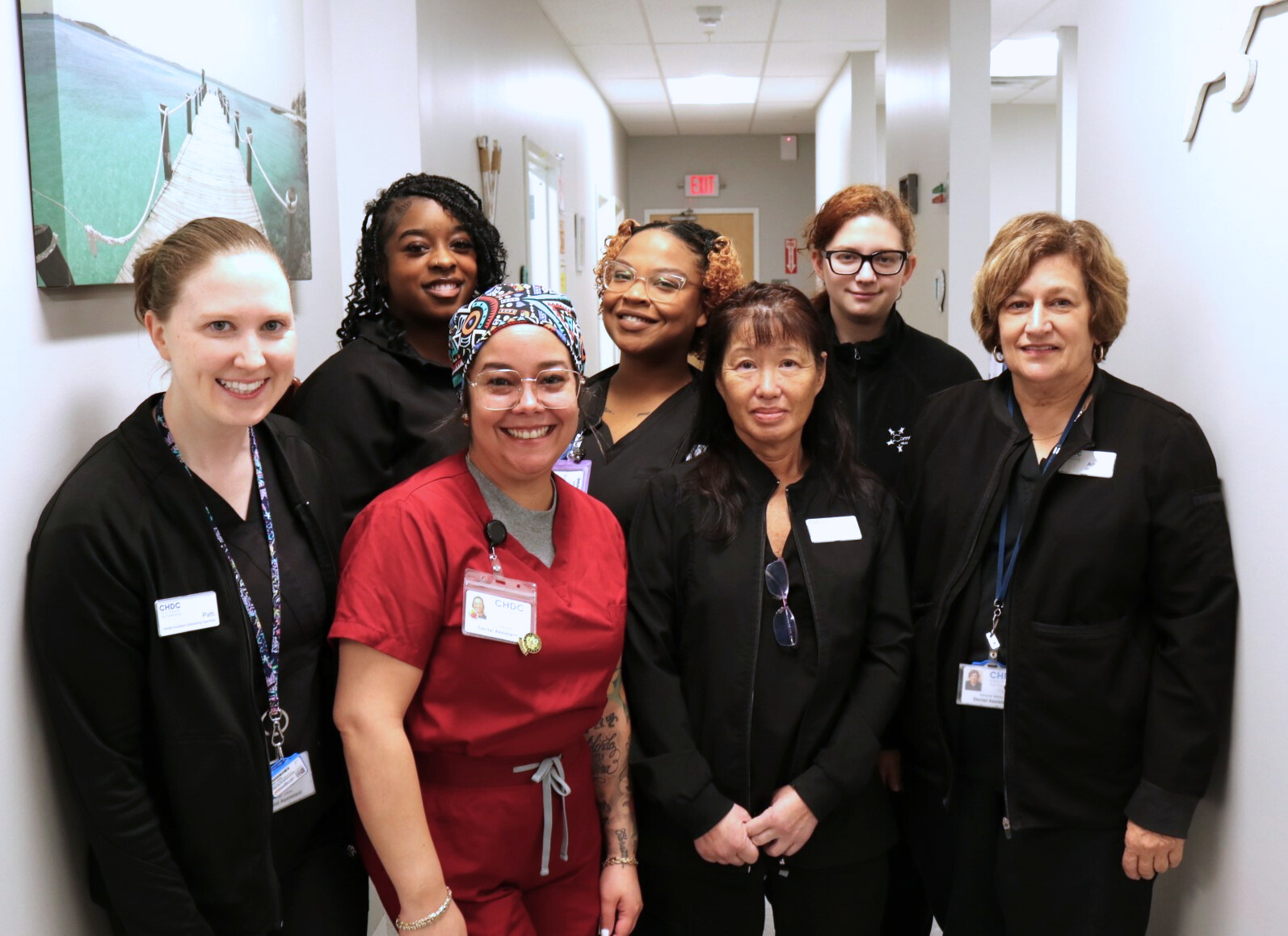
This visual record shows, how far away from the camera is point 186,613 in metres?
1.42

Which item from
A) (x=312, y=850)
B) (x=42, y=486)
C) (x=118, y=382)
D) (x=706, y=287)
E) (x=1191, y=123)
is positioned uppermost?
(x=1191, y=123)

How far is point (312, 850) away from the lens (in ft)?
5.54

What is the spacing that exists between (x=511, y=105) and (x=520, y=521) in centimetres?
458

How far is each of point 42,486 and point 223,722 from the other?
42 cm

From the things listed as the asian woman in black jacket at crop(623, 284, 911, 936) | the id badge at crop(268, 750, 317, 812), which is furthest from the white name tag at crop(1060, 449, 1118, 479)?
the id badge at crop(268, 750, 317, 812)

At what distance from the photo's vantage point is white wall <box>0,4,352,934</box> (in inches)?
54.5

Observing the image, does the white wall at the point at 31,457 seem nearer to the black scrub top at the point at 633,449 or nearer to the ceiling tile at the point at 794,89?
the black scrub top at the point at 633,449

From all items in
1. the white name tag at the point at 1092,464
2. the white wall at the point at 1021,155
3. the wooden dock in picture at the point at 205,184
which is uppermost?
the white wall at the point at 1021,155

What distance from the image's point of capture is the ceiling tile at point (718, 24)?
265 inches

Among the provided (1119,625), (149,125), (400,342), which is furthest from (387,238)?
(1119,625)

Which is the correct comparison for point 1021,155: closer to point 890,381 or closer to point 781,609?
point 890,381

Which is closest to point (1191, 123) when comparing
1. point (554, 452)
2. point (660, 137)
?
point (554, 452)

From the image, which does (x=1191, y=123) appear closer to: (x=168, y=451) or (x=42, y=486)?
(x=168, y=451)

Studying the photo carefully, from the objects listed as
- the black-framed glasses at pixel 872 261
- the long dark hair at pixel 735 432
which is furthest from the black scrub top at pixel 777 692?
the black-framed glasses at pixel 872 261
